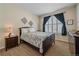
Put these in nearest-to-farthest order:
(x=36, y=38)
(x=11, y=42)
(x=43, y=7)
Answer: (x=43, y=7) < (x=11, y=42) < (x=36, y=38)

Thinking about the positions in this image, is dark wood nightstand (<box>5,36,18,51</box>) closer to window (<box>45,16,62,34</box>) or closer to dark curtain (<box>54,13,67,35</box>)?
window (<box>45,16,62,34</box>)

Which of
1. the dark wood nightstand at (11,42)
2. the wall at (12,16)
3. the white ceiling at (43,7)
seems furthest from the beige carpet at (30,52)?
the white ceiling at (43,7)

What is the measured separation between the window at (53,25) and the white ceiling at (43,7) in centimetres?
21

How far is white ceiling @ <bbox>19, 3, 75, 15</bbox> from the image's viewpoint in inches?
63.4

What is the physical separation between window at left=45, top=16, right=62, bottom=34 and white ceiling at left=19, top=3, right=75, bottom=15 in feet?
0.70

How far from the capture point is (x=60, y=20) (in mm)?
1776

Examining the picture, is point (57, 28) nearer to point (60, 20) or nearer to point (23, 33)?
point (60, 20)

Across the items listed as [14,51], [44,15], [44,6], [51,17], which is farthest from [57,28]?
[14,51]

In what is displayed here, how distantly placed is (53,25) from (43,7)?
1.58ft

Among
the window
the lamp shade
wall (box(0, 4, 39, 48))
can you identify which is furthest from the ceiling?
the lamp shade

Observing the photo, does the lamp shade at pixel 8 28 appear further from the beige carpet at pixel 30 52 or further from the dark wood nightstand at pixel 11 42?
the beige carpet at pixel 30 52

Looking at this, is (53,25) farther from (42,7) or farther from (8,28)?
(8,28)

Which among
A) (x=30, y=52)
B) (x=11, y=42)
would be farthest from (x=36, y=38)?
(x=11, y=42)

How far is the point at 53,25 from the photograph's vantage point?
1872mm
